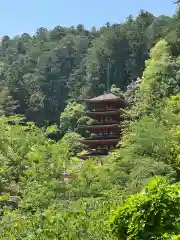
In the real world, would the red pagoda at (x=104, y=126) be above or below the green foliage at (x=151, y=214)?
below

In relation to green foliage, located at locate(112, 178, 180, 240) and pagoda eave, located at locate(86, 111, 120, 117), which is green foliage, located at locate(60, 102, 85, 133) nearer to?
pagoda eave, located at locate(86, 111, 120, 117)

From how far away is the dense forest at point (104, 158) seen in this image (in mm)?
4816

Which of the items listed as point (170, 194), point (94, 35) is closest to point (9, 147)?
point (170, 194)

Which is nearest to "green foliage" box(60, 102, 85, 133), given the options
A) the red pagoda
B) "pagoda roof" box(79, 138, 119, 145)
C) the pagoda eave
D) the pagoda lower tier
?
the red pagoda

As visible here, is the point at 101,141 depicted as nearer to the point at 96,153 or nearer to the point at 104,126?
the point at 96,153

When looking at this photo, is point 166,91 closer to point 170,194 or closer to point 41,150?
point 41,150

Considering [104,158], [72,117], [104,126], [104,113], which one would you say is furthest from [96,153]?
[72,117]

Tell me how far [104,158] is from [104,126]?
629 centimetres

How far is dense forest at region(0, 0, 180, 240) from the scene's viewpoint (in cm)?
482

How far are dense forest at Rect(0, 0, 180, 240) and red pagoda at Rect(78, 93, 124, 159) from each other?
1.48 metres

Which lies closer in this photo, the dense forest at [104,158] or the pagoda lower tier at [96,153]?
the dense forest at [104,158]

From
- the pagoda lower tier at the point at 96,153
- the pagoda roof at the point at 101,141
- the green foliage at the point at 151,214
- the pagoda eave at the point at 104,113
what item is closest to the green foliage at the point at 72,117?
the pagoda eave at the point at 104,113

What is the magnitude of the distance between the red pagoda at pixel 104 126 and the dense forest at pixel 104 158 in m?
1.48

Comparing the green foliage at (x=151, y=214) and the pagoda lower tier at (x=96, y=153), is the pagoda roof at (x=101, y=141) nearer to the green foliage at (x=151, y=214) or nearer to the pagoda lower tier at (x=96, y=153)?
the pagoda lower tier at (x=96, y=153)
